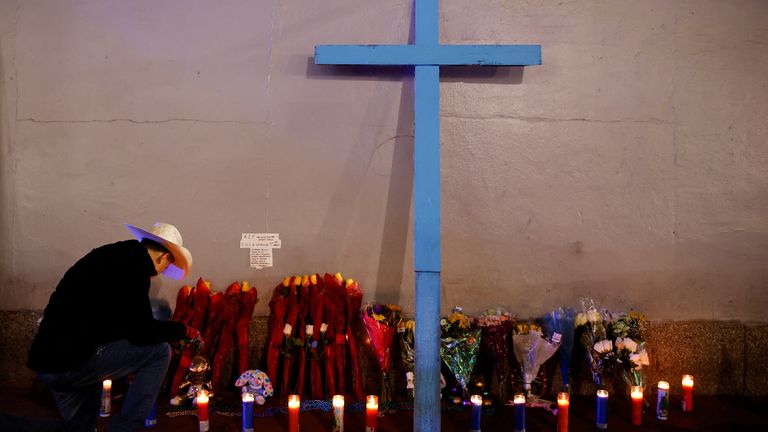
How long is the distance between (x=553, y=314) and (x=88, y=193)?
3625 mm

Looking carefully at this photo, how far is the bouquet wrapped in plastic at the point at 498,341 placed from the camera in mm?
4305

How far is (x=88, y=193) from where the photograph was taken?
4621mm

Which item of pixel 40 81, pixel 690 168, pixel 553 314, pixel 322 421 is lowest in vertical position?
pixel 322 421

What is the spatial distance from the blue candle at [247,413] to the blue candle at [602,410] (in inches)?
85.4

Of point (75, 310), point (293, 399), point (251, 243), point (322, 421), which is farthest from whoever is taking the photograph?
point (251, 243)

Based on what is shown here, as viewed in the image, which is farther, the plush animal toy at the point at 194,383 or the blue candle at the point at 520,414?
the plush animal toy at the point at 194,383

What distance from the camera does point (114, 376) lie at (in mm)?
3252

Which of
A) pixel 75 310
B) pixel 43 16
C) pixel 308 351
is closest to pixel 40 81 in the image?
pixel 43 16

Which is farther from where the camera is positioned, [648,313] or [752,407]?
[648,313]

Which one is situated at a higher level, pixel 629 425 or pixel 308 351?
pixel 308 351

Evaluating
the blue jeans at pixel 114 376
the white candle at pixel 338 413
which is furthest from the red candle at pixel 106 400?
the white candle at pixel 338 413

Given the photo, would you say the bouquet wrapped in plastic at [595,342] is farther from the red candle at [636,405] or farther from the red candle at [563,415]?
the red candle at [563,415]

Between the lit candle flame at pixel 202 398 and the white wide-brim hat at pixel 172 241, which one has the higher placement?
the white wide-brim hat at pixel 172 241

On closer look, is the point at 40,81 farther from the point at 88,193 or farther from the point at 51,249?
the point at 51,249
